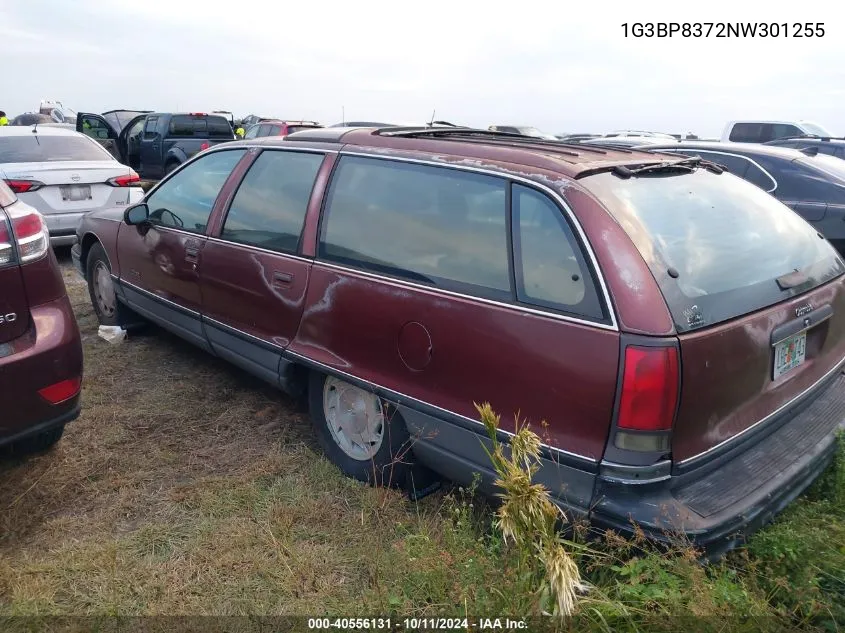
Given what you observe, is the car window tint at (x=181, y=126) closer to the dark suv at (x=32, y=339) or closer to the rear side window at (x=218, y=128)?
the rear side window at (x=218, y=128)

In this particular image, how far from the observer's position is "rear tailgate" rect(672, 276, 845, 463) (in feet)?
7.24

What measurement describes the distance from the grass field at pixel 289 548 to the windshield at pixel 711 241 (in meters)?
0.85

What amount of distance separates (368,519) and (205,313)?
67.4 inches

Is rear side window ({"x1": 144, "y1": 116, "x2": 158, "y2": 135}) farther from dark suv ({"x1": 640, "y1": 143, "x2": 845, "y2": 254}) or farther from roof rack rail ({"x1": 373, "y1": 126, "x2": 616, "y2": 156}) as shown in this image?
roof rack rail ({"x1": 373, "y1": 126, "x2": 616, "y2": 156})

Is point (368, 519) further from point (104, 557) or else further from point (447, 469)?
point (104, 557)

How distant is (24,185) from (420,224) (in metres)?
5.67

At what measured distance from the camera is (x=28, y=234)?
9.57 feet

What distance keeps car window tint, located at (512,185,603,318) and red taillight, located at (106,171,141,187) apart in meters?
6.20

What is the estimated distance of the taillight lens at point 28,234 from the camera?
286 centimetres

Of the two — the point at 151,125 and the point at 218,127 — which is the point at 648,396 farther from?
the point at 151,125

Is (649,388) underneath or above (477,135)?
underneath

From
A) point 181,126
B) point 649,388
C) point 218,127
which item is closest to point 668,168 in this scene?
point 649,388

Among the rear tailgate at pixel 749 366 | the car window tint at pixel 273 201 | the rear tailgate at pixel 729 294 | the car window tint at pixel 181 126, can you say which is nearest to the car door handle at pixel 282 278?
the car window tint at pixel 273 201

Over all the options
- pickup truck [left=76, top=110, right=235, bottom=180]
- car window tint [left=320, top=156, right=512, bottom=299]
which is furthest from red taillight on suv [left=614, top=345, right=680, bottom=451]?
pickup truck [left=76, top=110, right=235, bottom=180]
